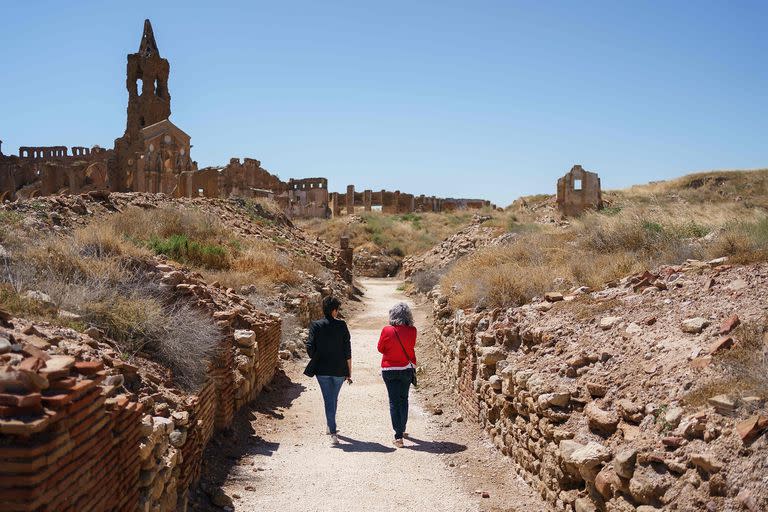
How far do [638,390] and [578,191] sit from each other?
1872 centimetres

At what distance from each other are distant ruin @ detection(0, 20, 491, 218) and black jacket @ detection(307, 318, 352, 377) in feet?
68.2

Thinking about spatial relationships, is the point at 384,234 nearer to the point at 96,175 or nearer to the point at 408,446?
the point at 96,175

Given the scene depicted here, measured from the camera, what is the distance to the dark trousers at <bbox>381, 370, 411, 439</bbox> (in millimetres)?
7656

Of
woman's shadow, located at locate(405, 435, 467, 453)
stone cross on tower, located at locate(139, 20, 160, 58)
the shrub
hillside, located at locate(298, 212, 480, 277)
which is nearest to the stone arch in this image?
stone cross on tower, located at locate(139, 20, 160, 58)

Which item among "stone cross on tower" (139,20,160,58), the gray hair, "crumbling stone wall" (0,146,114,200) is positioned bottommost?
the gray hair

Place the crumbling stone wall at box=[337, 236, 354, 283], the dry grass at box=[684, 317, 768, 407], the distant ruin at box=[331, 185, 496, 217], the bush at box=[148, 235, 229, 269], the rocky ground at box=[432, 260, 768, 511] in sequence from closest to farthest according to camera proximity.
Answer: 1. the rocky ground at box=[432, 260, 768, 511]
2. the dry grass at box=[684, 317, 768, 407]
3. the bush at box=[148, 235, 229, 269]
4. the crumbling stone wall at box=[337, 236, 354, 283]
5. the distant ruin at box=[331, 185, 496, 217]

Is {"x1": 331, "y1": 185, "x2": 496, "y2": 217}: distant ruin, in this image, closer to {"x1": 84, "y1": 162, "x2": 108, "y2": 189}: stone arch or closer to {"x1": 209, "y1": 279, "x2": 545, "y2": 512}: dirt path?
{"x1": 84, "y1": 162, "x2": 108, "y2": 189}: stone arch

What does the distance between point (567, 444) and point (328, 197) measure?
150ft

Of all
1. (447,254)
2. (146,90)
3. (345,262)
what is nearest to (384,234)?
(345,262)

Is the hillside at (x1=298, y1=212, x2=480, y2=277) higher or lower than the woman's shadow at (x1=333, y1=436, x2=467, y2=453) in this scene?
higher

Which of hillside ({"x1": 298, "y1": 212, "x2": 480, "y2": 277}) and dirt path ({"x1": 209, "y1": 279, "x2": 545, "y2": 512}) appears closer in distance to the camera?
dirt path ({"x1": 209, "y1": 279, "x2": 545, "y2": 512})

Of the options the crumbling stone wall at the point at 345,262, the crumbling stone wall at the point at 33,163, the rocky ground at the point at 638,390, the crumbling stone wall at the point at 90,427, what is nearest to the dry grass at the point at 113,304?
the crumbling stone wall at the point at 90,427

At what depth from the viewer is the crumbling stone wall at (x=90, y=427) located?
9.99 ft

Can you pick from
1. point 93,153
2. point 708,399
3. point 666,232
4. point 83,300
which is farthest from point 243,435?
point 93,153
